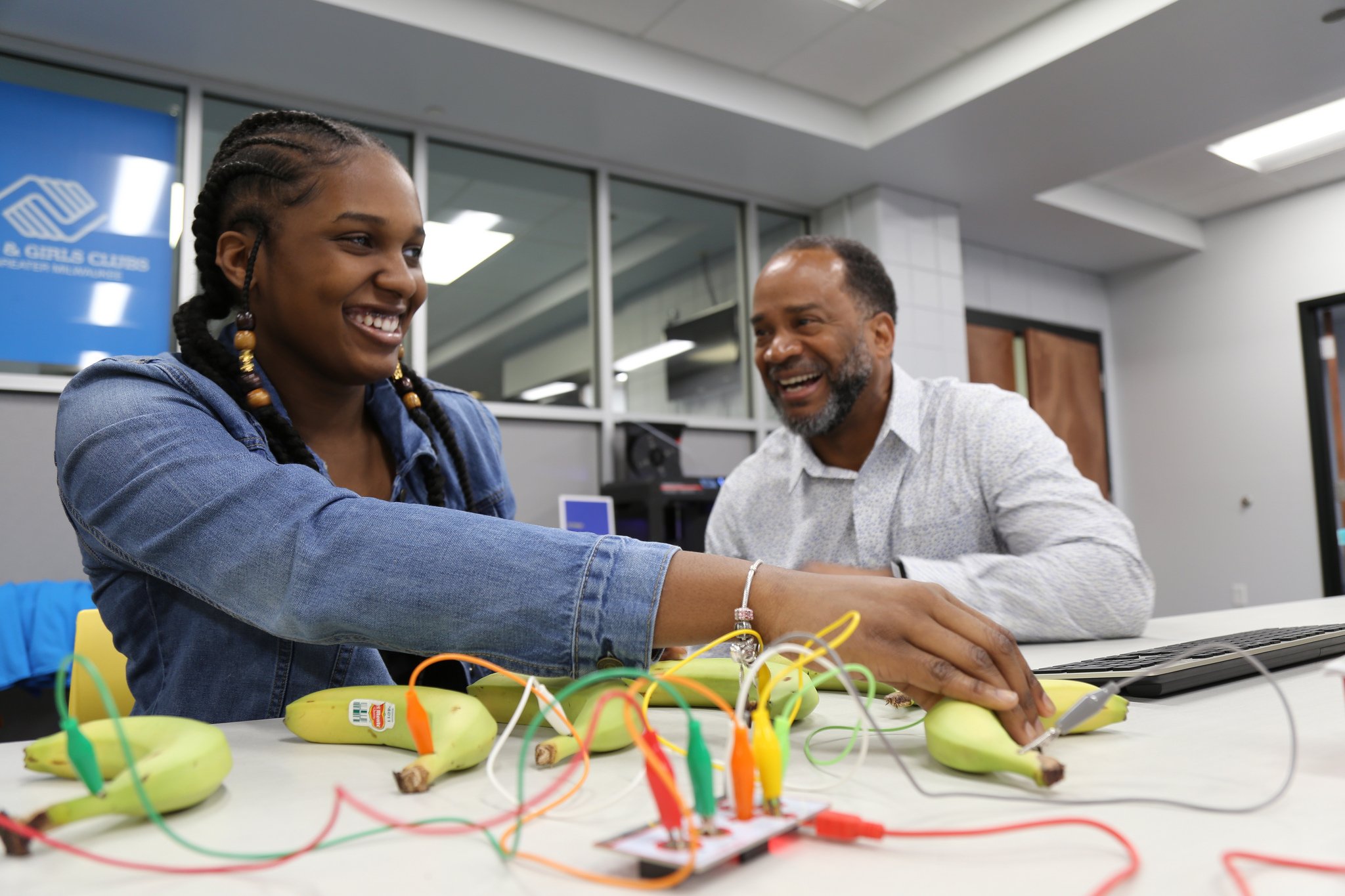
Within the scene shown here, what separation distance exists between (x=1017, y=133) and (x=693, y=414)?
78.1 inches

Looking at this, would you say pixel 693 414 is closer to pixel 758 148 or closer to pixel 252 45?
pixel 758 148

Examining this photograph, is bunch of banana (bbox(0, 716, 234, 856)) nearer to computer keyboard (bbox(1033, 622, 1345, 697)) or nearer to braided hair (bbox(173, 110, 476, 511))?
braided hair (bbox(173, 110, 476, 511))

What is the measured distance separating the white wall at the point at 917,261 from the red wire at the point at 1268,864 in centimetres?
423

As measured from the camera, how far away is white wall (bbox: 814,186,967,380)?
4.54m

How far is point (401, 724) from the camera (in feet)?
2.21

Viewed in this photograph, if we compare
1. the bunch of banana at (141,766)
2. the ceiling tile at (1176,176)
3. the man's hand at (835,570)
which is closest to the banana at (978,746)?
the bunch of banana at (141,766)

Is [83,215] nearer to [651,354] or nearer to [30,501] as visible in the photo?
[30,501]

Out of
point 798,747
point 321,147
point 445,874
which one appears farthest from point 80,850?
point 321,147

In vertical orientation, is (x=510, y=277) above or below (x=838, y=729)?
above

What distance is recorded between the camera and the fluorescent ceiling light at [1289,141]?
4414 mm

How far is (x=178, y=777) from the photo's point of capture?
0.51 m

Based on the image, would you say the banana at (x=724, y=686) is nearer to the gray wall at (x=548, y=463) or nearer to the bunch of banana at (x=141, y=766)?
the bunch of banana at (x=141, y=766)

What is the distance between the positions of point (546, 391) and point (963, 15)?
91.4 inches

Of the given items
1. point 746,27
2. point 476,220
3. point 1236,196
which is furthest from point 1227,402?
point 476,220
